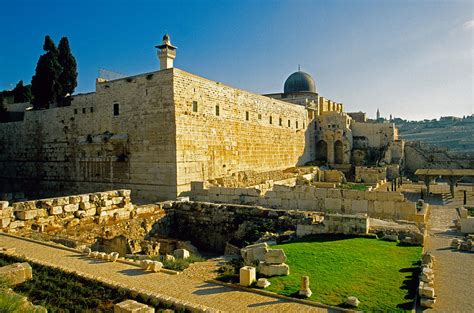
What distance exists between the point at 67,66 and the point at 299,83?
2100 centimetres

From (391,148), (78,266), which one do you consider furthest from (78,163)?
(391,148)

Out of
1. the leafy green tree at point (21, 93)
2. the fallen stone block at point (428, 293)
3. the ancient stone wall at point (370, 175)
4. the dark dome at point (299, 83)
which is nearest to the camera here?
the fallen stone block at point (428, 293)

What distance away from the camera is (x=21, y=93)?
98.1 feet

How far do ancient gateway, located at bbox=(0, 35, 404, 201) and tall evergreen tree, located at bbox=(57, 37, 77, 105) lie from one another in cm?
430

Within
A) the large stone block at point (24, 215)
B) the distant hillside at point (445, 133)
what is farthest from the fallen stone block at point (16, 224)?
the distant hillside at point (445, 133)

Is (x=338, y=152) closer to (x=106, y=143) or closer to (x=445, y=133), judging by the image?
(x=106, y=143)

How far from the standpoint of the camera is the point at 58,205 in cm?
966

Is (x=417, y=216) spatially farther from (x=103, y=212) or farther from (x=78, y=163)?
(x=78, y=163)

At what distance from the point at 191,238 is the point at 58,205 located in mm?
4233

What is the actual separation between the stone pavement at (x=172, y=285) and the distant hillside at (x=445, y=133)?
227 feet

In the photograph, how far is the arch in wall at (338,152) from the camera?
1162 inches

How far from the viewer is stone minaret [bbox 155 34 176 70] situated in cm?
1491

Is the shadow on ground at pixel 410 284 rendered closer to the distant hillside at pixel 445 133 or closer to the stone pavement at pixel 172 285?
the stone pavement at pixel 172 285

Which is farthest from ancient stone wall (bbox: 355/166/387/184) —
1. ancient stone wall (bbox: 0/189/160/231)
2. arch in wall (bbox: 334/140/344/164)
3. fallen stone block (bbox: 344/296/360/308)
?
fallen stone block (bbox: 344/296/360/308)
